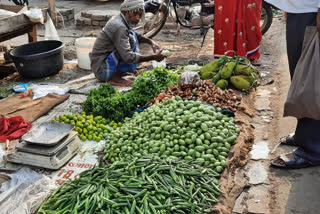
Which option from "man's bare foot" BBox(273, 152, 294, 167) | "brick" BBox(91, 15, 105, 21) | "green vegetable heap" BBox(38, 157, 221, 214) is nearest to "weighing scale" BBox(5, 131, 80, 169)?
"green vegetable heap" BBox(38, 157, 221, 214)

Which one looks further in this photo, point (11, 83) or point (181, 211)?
point (11, 83)

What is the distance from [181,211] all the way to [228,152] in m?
1.06

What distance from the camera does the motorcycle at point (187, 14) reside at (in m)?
6.77

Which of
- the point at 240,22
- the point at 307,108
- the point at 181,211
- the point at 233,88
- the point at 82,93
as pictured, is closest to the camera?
the point at 181,211

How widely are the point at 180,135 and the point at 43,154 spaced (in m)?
1.35

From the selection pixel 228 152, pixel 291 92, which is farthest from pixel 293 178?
pixel 291 92

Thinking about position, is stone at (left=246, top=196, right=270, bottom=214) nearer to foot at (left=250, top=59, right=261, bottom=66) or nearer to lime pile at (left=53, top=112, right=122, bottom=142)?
lime pile at (left=53, top=112, right=122, bottom=142)

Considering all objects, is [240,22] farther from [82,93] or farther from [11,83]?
[11,83]

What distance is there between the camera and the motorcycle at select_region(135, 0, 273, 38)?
677 cm

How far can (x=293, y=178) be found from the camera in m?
3.04

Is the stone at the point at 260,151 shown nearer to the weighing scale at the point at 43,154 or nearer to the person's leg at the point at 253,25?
the weighing scale at the point at 43,154

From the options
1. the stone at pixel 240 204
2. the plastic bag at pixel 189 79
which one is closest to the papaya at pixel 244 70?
the plastic bag at pixel 189 79

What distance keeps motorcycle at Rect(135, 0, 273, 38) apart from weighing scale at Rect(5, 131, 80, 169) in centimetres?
436

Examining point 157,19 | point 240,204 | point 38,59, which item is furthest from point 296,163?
point 157,19
